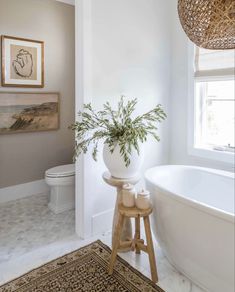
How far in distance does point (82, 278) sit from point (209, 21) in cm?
183

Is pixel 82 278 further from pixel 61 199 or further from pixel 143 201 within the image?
pixel 61 199

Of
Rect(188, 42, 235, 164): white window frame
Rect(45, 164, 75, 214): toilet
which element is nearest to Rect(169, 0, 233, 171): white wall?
Rect(188, 42, 235, 164): white window frame

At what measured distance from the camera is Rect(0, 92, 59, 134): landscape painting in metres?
Answer: 3.15

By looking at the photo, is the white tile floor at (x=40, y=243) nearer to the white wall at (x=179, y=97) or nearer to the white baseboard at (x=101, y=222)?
the white baseboard at (x=101, y=222)

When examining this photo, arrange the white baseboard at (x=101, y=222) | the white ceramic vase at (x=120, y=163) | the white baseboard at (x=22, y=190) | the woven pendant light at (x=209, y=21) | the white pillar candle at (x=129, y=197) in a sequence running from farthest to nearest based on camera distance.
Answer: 1. the white baseboard at (x=22, y=190)
2. the white baseboard at (x=101, y=222)
3. the white ceramic vase at (x=120, y=163)
4. the white pillar candle at (x=129, y=197)
5. the woven pendant light at (x=209, y=21)

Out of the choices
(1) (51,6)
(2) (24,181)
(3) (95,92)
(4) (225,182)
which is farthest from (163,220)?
(1) (51,6)

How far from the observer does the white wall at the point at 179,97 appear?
300 cm

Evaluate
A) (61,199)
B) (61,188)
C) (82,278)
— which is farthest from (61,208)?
(82,278)

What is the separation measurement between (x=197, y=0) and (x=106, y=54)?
4.51ft

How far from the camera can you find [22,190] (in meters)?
3.44

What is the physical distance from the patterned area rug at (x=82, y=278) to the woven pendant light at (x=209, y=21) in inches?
63.4

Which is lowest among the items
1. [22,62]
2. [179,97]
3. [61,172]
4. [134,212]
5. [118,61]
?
[134,212]

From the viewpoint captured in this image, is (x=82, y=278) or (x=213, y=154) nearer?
(x=82, y=278)

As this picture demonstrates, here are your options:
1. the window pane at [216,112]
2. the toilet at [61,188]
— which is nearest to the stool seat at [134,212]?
the toilet at [61,188]
